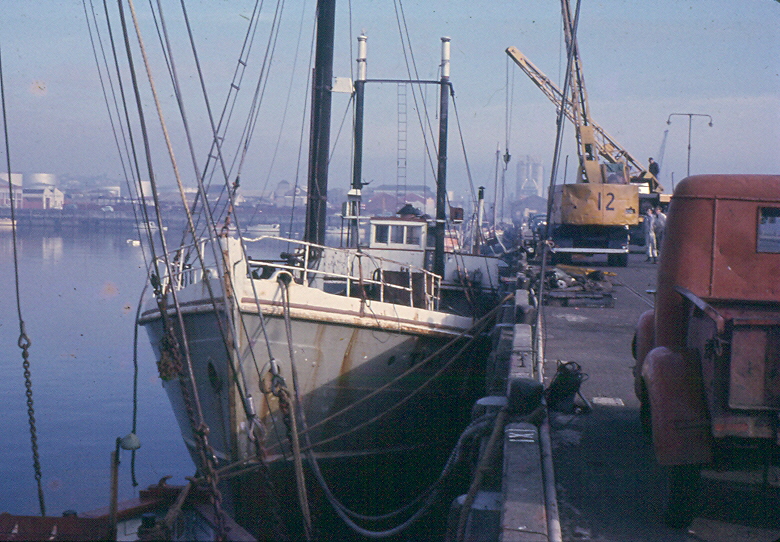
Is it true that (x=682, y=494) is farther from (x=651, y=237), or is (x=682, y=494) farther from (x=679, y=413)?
(x=651, y=237)

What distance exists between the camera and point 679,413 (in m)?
4.57

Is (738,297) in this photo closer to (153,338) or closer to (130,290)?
(153,338)

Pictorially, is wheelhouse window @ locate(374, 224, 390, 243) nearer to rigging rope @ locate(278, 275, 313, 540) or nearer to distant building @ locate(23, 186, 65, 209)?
rigging rope @ locate(278, 275, 313, 540)

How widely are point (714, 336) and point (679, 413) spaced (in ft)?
1.83

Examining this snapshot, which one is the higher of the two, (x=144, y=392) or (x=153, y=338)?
(x=153, y=338)

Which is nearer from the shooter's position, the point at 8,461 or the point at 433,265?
the point at 433,265

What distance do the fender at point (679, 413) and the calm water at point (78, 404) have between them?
12.4m

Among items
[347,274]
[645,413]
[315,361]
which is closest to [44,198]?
[347,274]

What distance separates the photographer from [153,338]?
38.2 ft

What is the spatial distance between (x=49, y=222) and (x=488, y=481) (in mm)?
134957

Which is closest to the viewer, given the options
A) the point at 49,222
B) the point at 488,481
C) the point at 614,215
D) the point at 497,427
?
the point at 488,481

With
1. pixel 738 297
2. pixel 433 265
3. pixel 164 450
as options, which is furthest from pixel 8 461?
pixel 738 297

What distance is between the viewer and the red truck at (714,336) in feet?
13.7

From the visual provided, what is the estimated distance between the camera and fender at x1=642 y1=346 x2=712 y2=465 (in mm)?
4496
